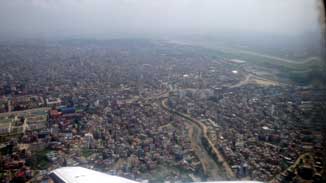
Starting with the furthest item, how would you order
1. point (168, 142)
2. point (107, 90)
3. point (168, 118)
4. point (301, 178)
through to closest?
point (107, 90)
point (168, 118)
point (168, 142)
point (301, 178)

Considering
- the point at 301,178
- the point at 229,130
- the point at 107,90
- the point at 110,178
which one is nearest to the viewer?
the point at 110,178

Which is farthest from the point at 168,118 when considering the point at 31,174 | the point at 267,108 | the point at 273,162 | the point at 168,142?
the point at 31,174

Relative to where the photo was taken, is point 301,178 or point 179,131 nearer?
point 301,178

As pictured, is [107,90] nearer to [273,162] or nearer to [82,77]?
[82,77]

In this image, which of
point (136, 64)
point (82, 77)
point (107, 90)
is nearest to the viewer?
point (107, 90)

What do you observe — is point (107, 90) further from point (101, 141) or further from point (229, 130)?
point (229, 130)

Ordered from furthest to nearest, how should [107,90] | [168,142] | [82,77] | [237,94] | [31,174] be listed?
[82,77] → [107,90] → [237,94] → [168,142] → [31,174]

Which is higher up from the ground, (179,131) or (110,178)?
(110,178)

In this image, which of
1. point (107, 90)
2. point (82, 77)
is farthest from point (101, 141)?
point (82, 77)

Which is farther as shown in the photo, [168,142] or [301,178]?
[168,142]
